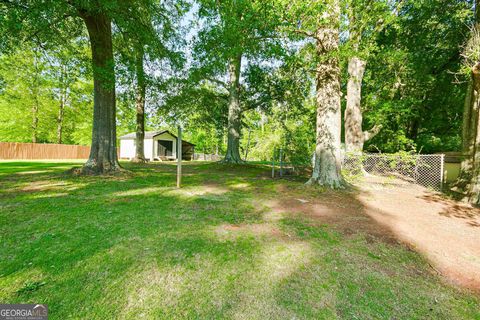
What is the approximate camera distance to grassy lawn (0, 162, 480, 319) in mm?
1752

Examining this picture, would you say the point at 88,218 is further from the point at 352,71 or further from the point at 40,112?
the point at 40,112

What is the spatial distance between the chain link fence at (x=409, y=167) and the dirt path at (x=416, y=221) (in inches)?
41.3

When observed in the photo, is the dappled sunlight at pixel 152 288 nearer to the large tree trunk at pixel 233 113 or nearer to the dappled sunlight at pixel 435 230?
the dappled sunlight at pixel 435 230

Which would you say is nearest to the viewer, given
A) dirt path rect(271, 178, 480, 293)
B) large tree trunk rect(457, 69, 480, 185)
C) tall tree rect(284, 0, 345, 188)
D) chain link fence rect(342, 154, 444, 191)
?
dirt path rect(271, 178, 480, 293)

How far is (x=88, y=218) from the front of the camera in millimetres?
3496

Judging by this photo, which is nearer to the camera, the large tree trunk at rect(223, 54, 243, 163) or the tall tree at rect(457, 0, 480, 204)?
the tall tree at rect(457, 0, 480, 204)

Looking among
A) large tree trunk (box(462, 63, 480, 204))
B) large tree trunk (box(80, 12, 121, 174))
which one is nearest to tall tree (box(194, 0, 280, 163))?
large tree trunk (box(80, 12, 121, 174))

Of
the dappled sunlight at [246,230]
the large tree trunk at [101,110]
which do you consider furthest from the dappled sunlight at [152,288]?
the large tree trunk at [101,110]

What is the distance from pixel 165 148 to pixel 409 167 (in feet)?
70.0

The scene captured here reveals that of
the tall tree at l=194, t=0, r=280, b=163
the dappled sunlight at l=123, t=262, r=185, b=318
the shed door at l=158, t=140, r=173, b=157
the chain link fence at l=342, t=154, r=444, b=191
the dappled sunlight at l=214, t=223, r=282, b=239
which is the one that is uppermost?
the tall tree at l=194, t=0, r=280, b=163

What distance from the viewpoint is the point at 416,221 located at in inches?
155

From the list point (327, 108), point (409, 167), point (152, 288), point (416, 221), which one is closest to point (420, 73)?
point (409, 167)

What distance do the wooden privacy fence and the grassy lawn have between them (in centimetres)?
2072

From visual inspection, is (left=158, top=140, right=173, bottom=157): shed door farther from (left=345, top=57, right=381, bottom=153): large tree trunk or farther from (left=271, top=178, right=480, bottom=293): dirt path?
(left=271, top=178, right=480, bottom=293): dirt path
